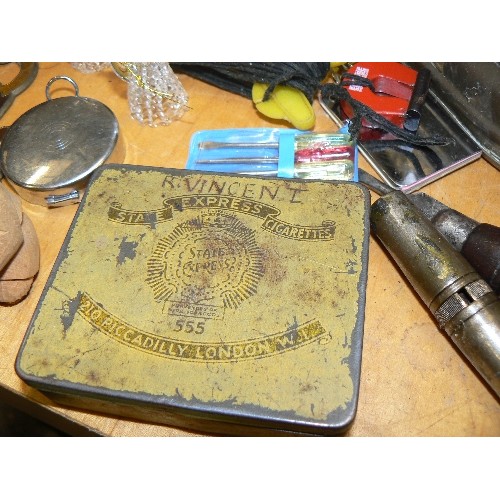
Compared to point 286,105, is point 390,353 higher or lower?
lower

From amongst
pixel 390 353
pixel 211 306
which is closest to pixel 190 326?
pixel 211 306

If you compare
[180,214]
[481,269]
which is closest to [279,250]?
[180,214]

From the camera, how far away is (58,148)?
0.82m

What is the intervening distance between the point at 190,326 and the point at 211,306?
0.03 meters

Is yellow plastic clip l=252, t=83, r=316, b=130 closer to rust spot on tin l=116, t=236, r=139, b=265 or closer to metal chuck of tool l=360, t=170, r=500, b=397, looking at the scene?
metal chuck of tool l=360, t=170, r=500, b=397

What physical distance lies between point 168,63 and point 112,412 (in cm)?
56

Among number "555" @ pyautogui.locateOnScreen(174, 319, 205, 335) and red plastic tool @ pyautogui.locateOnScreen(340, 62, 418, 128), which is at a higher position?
red plastic tool @ pyautogui.locateOnScreen(340, 62, 418, 128)

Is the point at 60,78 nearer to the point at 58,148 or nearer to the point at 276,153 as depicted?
the point at 58,148

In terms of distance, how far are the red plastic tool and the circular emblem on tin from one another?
0.31 m

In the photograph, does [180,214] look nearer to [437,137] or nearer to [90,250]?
[90,250]

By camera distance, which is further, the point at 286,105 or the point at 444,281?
the point at 286,105

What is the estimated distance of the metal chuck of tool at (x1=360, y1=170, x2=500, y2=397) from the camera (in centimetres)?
61

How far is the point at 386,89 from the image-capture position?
861mm

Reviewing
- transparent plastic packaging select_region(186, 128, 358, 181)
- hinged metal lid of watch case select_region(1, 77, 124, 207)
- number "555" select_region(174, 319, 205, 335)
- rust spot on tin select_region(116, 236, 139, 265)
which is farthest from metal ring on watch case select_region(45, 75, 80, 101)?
number "555" select_region(174, 319, 205, 335)
